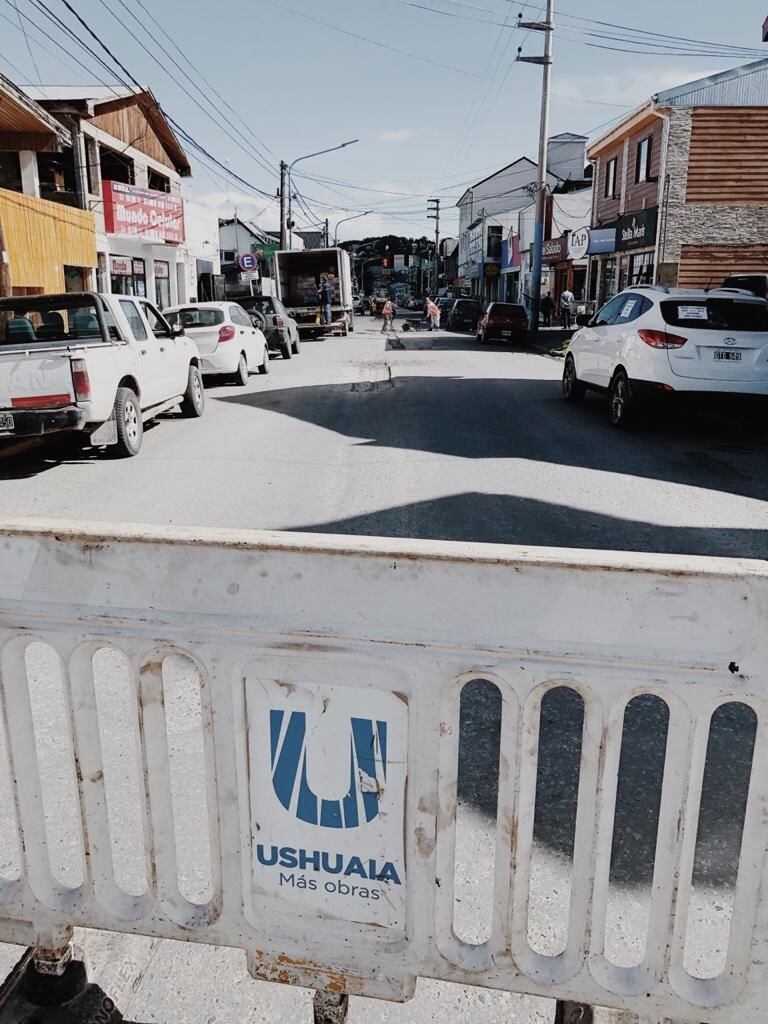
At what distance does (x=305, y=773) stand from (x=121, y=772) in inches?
67.7

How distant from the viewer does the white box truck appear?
35.0 m

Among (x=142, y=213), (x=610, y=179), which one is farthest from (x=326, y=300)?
(x=610, y=179)

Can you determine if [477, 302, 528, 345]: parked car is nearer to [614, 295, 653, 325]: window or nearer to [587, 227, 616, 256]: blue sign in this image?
[587, 227, 616, 256]: blue sign

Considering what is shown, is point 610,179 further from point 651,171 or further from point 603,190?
point 651,171

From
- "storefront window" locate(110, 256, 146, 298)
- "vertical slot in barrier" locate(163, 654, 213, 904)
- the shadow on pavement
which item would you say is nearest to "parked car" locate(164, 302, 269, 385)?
the shadow on pavement

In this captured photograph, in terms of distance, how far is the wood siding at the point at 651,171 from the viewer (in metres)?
26.9

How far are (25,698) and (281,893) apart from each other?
2.48 feet

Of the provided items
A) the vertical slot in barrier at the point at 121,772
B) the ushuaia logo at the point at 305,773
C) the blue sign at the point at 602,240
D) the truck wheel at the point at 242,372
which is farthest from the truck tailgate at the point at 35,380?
the blue sign at the point at 602,240

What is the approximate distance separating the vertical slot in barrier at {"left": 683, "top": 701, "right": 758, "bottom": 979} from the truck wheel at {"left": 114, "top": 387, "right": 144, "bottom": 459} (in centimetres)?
757

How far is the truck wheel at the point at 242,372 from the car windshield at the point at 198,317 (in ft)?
3.07

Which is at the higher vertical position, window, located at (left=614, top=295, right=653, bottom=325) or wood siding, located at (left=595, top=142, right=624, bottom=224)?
wood siding, located at (left=595, top=142, right=624, bottom=224)

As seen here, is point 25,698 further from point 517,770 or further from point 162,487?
point 162,487

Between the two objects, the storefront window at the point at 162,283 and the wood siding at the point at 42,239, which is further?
the storefront window at the point at 162,283

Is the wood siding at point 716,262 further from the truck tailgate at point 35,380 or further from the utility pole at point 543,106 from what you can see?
the truck tailgate at point 35,380
